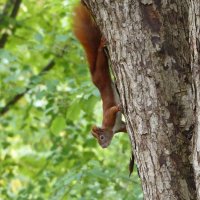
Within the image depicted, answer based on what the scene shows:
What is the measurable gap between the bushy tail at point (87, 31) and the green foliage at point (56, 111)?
271mm

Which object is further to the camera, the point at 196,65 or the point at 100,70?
the point at 100,70

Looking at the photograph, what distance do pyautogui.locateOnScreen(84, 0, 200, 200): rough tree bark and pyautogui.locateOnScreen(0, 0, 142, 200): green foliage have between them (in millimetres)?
999

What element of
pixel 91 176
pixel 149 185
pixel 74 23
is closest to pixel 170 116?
pixel 149 185

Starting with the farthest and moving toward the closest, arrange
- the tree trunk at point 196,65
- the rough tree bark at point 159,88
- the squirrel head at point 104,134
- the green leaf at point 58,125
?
the green leaf at point 58,125 → the squirrel head at point 104,134 → the rough tree bark at point 159,88 → the tree trunk at point 196,65

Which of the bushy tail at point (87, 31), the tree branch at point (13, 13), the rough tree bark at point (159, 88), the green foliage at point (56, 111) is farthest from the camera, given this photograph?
the tree branch at point (13, 13)

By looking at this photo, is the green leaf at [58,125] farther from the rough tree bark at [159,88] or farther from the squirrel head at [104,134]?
the rough tree bark at [159,88]

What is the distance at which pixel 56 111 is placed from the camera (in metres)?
3.27

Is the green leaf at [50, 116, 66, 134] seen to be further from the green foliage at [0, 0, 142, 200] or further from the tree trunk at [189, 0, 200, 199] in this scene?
the tree trunk at [189, 0, 200, 199]

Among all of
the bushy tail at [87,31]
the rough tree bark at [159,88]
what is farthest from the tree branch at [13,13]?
the rough tree bark at [159,88]

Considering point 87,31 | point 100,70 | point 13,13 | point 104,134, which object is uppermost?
point 87,31

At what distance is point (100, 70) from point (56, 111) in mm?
926

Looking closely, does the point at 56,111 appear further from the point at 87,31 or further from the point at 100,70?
Answer: the point at 87,31

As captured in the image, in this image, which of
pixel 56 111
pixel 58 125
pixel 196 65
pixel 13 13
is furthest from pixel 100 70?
pixel 13 13

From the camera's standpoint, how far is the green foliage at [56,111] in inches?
105
